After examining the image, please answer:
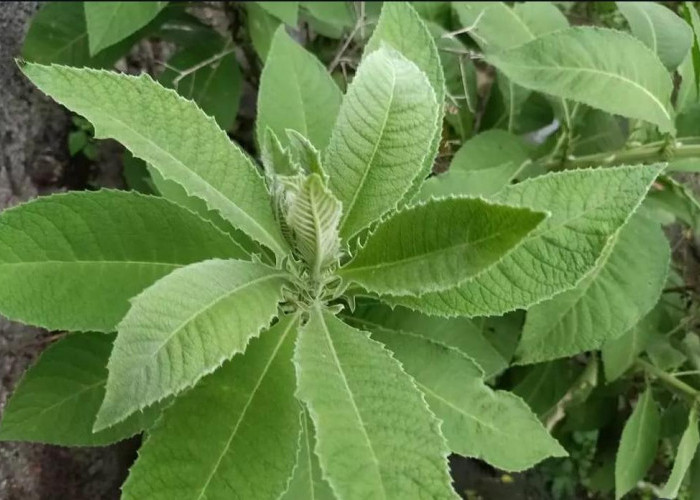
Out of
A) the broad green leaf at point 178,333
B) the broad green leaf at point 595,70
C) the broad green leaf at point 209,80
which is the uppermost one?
the broad green leaf at point 595,70

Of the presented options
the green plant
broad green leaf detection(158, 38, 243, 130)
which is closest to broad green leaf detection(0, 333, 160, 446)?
the green plant

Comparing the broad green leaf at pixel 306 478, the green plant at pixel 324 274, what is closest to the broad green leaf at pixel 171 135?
the green plant at pixel 324 274

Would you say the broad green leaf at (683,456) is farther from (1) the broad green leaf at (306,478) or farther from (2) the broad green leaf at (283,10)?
(2) the broad green leaf at (283,10)

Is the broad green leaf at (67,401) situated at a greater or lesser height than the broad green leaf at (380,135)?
lesser

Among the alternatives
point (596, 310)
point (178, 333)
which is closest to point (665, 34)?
point (596, 310)

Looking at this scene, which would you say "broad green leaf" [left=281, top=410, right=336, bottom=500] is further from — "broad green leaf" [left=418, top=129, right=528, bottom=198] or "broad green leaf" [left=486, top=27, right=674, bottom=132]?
"broad green leaf" [left=486, top=27, right=674, bottom=132]

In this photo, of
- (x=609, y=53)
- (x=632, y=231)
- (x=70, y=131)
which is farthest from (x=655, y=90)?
(x=70, y=131)

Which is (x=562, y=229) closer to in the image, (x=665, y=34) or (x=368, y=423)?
(x=368, y=423)
